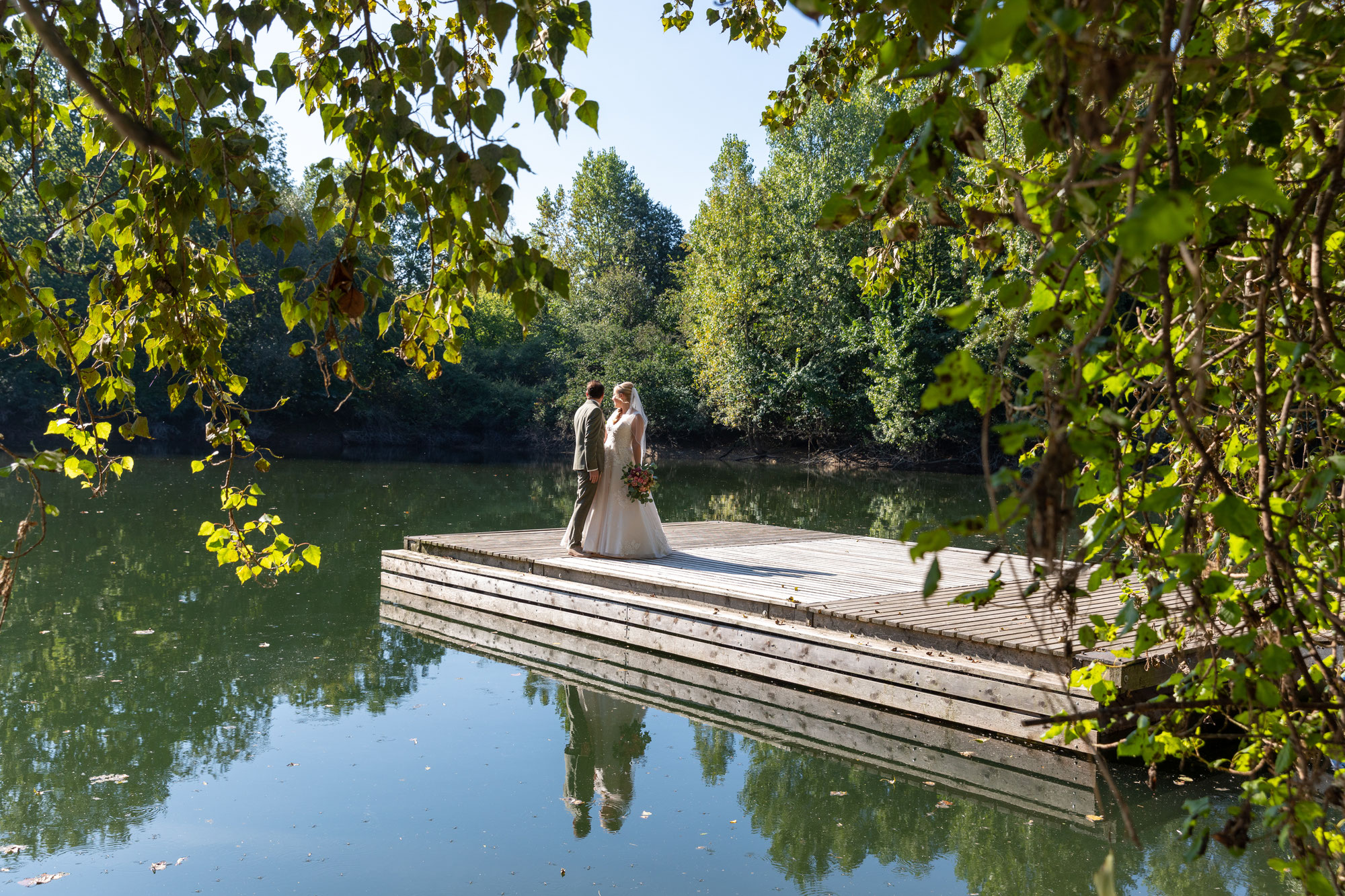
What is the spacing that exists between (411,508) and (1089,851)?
1535 cm

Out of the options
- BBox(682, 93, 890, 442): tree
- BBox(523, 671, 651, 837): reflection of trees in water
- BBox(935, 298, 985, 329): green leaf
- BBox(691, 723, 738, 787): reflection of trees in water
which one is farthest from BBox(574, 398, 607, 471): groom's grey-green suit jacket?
BBox(682, 93, 890, 442): tree

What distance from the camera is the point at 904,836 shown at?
5168 mm

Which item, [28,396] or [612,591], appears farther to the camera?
[28,396]

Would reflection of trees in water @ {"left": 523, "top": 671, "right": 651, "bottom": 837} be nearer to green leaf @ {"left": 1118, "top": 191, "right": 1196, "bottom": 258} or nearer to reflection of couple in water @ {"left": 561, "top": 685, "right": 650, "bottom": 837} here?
reflection of couple in water @ {"left": 561, "top": 685, "right": 650, "bottom": 837}

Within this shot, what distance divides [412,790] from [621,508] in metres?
4.58

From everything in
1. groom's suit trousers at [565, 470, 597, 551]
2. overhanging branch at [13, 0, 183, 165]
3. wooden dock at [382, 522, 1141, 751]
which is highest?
overhanging branch at [13, 0, 183, 165]

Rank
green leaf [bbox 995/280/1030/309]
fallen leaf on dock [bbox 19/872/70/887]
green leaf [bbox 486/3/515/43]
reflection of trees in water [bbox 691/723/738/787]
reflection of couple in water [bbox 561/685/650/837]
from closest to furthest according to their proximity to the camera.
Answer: green leaf [bbox 995/280/1030/309] < green leaf [bbox 486/3/515/43] < fallen leaf on dock [bbox 19/872/70/887] < reflection of couple in water [bbox 561/685/650/837] < reflection of trees in water [bbox 691/723/738/787]

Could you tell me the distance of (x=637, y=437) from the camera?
9.96 metres

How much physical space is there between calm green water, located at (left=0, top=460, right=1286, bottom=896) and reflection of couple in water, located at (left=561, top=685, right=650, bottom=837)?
2 cm

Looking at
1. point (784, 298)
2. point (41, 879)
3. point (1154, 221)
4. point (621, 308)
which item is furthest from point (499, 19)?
point (621, 308)

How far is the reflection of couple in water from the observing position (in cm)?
550

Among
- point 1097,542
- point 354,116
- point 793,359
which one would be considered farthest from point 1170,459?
point 793,359

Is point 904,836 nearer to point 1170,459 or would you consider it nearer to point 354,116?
point 1170,459

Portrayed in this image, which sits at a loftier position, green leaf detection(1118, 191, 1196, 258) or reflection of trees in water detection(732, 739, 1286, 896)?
green leaf detection(1118, 191, 1196, 258)
